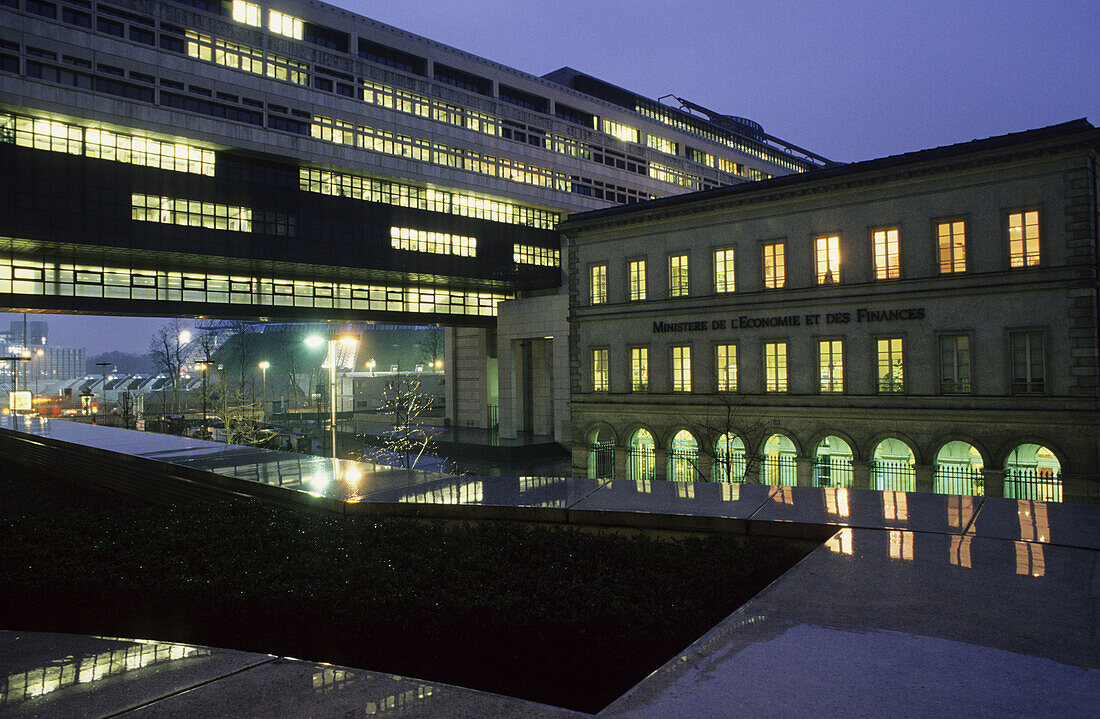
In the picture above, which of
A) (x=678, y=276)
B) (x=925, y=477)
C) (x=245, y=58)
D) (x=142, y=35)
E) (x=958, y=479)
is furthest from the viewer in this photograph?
(x=245, y=58)

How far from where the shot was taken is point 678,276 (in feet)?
118

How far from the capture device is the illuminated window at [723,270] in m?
34.4

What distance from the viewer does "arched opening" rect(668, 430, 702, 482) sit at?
35500mm

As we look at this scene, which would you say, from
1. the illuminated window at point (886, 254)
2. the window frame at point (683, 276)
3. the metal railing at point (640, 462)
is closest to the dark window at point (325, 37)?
the window frame at point (683, 276)

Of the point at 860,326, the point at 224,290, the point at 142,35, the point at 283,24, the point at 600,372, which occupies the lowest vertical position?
the point at 600,372

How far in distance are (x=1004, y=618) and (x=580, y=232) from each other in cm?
3553

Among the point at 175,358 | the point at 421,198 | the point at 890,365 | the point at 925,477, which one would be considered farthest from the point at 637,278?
the point at 175,358

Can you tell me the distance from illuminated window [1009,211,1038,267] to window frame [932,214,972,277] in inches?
57.3

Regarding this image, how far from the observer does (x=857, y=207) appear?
30672 millimetres

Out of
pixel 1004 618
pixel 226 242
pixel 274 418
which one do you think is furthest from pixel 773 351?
pixel 274 418

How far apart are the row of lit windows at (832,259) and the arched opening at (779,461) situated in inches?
291

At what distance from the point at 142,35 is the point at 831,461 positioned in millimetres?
44711

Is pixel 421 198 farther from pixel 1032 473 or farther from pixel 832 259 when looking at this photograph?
pixel 1032 473

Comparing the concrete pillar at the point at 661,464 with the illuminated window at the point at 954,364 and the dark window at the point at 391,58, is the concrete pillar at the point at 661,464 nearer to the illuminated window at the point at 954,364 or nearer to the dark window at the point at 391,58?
the illuminated window at the point at 954,364
